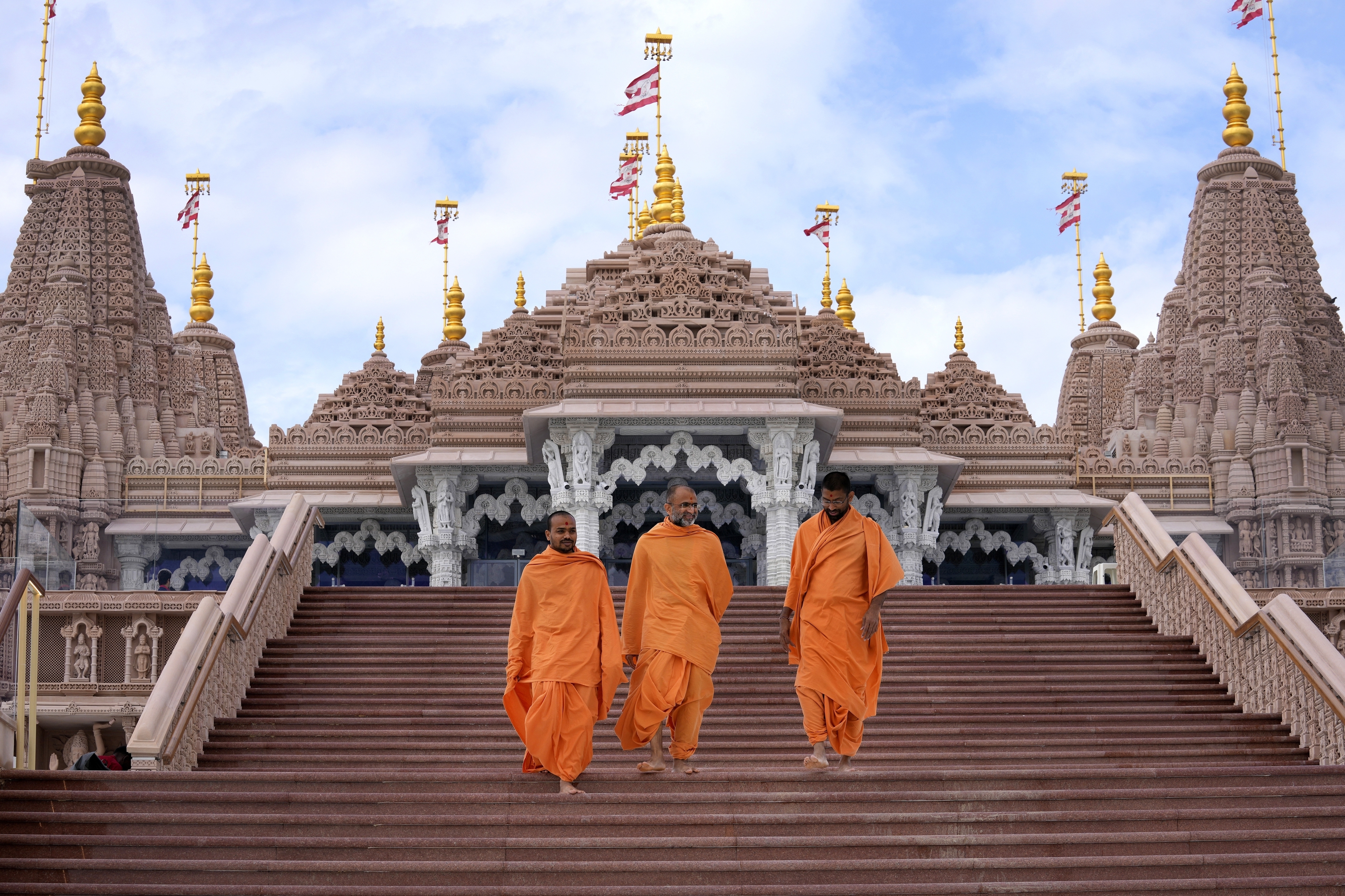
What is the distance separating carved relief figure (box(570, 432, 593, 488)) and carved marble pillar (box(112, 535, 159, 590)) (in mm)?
10451

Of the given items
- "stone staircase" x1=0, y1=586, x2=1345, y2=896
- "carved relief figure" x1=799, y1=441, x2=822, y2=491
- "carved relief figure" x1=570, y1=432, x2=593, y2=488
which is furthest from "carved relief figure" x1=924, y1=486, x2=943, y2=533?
"stone staircase" x1=0, y1=586, x2=1345, y2=896

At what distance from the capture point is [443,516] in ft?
86.1

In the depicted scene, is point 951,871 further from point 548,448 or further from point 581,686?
point 548,448

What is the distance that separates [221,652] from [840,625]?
18.4ft

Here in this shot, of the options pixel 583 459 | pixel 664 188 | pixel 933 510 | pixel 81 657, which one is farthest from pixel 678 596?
pixel 664 188

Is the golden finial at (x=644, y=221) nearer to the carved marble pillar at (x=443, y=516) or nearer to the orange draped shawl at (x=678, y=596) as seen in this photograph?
the carved marble pillar at (x=443, y=516)

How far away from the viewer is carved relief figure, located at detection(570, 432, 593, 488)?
77.7 ft

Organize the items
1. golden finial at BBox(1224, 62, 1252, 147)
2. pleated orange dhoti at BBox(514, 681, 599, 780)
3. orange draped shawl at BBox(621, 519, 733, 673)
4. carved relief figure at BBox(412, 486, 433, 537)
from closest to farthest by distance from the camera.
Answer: pleated orange dhoti at BBox(514, 681, 599, 780)
orange draped shawl at BBox(621, 519, 733, 673)
carved relief figure at BBox(412, 486, 433, 537)
golden finial at BBox(1224, 62, 1252, 147)

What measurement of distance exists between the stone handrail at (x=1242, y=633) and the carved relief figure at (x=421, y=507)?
39.7ft

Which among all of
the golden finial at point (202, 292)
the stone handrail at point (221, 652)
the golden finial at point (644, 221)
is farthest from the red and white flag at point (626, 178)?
the stone handrail at point (221, 652)

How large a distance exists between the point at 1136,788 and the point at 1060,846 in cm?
101

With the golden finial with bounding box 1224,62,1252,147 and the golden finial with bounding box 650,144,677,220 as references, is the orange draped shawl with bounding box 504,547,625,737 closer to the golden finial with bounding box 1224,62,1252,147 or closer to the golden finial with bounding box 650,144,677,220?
the golden finial with bounding box 650,144,677,220

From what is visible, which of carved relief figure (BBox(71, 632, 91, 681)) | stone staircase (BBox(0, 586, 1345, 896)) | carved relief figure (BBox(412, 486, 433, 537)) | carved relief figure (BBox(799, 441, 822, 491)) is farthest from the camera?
carved relief figure (BBox(412, 486, 433, 537))

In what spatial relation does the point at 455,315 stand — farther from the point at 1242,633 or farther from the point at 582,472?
the point at 1242,633
